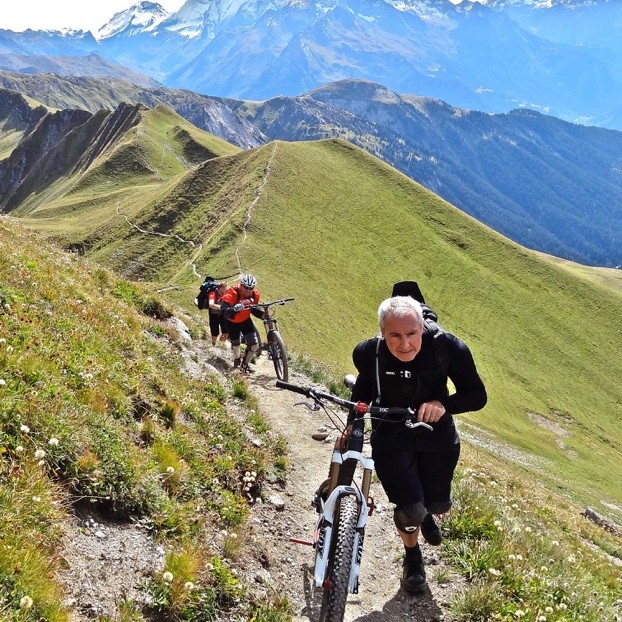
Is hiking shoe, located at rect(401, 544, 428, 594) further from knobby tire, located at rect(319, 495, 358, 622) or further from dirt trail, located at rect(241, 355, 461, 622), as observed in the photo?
knobby tire, located at rect(319, 495, 358, 622)

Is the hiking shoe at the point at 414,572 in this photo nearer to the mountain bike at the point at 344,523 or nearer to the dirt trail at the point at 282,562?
the dirt trail at the point at 282,562

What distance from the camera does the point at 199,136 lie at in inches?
7101

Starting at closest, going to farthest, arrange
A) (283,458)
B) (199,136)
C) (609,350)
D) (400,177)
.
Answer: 1. (283,458)
2. (609,350)
3. (400,177)
4. (199,136)

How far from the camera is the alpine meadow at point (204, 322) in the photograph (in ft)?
20.2

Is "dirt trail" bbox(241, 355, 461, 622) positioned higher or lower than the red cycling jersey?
lower

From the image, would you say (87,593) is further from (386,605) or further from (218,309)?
(218,309)

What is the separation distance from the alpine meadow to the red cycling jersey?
2215mm

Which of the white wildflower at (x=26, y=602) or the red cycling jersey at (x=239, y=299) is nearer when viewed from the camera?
the white wildflower at (x=26, y=602)

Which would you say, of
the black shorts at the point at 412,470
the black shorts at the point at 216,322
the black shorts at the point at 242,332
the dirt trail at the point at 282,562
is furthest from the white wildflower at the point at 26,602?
the black shorts at the point at 216,322

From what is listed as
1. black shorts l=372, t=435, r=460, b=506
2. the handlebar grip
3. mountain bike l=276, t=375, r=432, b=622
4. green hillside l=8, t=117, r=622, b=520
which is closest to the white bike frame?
mountain bike l=276, t=375, r=432, b=622

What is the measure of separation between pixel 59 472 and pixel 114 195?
14437 centimetres

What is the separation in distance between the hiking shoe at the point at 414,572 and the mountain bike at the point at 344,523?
1501mm

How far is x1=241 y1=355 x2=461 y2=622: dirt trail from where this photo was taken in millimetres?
6730

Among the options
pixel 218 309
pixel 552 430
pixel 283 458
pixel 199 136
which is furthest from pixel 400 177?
pixel 283 458
